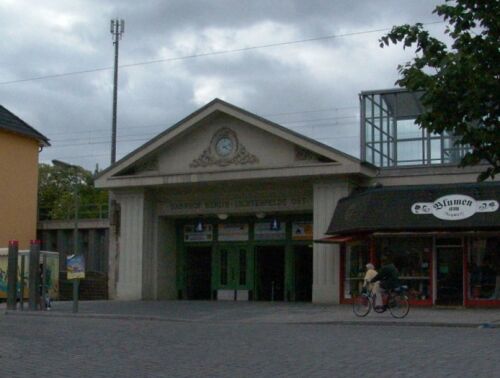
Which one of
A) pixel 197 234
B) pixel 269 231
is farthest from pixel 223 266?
pixel 269 231

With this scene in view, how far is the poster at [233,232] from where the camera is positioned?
120 feet

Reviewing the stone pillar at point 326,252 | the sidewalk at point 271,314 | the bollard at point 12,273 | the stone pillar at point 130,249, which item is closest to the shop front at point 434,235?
the stone pillar at point 326,252

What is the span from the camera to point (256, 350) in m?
15.6

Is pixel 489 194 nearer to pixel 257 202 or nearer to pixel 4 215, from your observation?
pixel 257 202

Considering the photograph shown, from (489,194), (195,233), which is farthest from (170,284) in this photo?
(489,194)

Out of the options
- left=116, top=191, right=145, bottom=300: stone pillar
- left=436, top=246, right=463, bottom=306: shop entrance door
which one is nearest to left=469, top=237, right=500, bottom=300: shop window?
left=436, top=246, right=463, bottom=306: shop entrance door

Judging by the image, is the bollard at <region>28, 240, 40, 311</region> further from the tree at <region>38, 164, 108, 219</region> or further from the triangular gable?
the tree at <region>38, 164, 108, 219</region>

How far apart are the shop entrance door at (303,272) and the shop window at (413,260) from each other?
542cm

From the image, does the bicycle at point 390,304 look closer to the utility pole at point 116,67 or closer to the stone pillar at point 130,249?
the stone pillar at point 130,249

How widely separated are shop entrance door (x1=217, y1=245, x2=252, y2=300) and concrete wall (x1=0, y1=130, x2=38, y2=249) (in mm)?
→ 14071

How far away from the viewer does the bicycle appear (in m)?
24.5

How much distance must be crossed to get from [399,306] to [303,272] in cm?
1127

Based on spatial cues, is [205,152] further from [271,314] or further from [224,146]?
[271,314]

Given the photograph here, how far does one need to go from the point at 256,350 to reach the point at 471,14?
744cm
